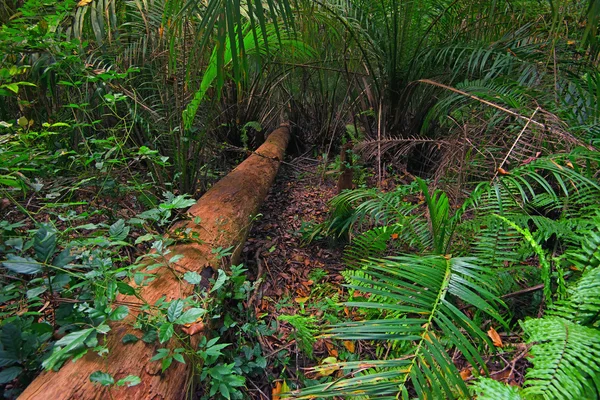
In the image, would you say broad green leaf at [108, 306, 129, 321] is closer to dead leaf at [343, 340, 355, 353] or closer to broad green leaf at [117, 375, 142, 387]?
broad green leaf at [117, 375, 142, 387]

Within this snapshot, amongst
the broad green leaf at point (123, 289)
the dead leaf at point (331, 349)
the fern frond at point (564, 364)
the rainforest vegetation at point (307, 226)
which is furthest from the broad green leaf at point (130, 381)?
the fern frond at point (564, 364)

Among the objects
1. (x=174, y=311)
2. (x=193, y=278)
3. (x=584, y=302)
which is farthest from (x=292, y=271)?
(x=584, y=302)

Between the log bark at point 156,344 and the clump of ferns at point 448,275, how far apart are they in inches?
21.0

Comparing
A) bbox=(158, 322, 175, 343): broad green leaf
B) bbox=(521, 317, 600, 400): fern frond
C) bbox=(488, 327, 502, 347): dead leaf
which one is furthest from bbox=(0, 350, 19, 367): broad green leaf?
bbox=(488, 327, 502, 347): dead leaf

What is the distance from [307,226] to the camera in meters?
2.28

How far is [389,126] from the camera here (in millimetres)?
3061

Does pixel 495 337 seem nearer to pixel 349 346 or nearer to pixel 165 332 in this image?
pixel 349 346

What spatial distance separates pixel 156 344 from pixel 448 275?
3.08ft

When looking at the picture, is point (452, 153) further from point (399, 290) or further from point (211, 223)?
point (211, 223)

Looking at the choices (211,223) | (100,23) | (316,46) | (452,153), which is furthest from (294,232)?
(316,46)

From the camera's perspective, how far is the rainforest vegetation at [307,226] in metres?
0.89

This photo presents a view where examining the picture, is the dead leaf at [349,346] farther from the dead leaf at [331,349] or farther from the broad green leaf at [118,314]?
the broad green leaf at [118,314]

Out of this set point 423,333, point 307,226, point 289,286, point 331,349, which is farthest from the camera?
point 307,226

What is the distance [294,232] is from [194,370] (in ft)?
4.33
